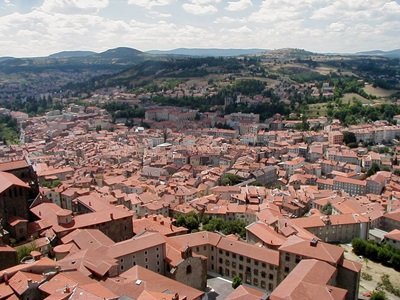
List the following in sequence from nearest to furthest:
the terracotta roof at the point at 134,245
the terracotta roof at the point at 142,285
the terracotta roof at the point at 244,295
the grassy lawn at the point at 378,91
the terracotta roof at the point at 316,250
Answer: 1. the terracotta roof at the point at 142,285
2. the terracotta roof at the point at 244,295
3. the terracotta roof at the point at 134,245
4. the terracotta roof at the point at 316,250
5. the grassy lawn at the point at 378,91

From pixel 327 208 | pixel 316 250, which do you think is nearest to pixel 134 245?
pixel 316 250

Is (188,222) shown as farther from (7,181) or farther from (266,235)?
(7,181)

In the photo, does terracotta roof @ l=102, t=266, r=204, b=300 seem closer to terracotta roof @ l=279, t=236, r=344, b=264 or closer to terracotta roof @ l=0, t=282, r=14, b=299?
terracotta roof @ l=0, t=282, r=14, b=299

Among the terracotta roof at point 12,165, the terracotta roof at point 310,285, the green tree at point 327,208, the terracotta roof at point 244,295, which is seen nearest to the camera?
the terracotta roof at point 310,285

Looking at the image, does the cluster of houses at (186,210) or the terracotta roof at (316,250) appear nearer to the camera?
the cluster of houses at (186,210)

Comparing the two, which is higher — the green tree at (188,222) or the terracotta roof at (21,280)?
the terracotta roof at (21,280)

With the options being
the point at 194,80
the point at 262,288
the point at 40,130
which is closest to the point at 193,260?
the point at 262,288

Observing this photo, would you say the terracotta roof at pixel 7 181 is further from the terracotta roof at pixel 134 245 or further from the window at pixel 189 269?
the window at pixel 189 269

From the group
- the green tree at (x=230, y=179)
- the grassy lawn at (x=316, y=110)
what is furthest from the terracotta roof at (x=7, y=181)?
the grassy lawn at (x=316, y=110)

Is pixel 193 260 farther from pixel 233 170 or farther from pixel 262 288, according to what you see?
pixel 233 170
